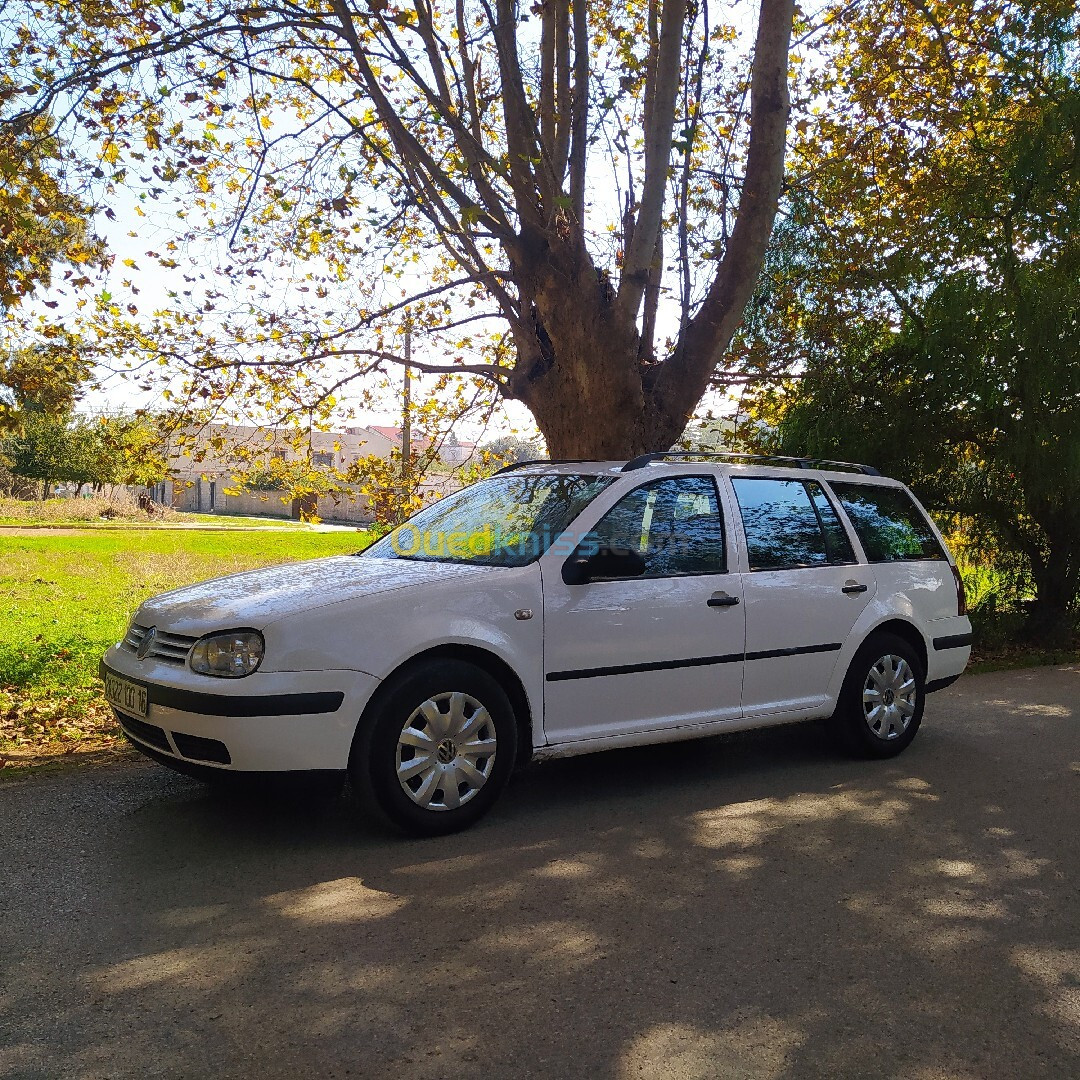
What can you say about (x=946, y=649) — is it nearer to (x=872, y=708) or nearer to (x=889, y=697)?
(x=889, y=697)

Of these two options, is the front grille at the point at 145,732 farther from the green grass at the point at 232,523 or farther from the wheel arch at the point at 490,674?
the green grass at the point at 232,523

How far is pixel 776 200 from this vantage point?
8.78 m

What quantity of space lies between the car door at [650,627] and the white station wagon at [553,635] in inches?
0.5

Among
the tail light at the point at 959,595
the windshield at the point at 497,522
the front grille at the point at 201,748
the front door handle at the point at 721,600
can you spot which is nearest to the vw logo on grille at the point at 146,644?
the front grille at the point at 201,748

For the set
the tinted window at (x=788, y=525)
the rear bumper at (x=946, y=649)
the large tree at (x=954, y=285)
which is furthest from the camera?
the large tree at (x=954, y=285)

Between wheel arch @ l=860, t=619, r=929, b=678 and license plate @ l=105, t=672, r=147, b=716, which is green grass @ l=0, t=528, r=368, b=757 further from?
wheel arch @ l=860, t=619, r=929, b=678

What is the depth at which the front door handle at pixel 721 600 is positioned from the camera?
581cm

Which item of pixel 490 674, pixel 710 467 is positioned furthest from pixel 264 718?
pixel 710 467

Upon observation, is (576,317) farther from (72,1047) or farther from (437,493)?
(72,1047)

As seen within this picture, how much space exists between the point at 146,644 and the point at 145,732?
0.43 m

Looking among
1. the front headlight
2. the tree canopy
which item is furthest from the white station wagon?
the tree canopy

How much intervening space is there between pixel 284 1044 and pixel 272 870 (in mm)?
1495

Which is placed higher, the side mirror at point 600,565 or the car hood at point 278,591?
the side mirror at point 600,565

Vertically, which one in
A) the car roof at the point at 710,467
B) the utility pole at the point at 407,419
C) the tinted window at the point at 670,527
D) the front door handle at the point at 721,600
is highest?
the utility pole at the point at 407,419
